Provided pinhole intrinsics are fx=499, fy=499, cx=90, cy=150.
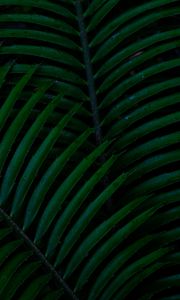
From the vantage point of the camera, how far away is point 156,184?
4.40 ft

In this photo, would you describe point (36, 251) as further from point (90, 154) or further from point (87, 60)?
point (87, 60)

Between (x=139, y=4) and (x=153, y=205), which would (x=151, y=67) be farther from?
(x=153, y=205)

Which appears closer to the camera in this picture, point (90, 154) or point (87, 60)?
point (90, 154)

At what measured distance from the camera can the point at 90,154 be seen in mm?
1238

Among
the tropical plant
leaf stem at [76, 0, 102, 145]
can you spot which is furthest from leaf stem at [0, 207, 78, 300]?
leaf stem at [76, 0, 102, 145]

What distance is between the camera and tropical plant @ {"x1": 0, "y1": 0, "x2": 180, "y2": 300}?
4.00 feet

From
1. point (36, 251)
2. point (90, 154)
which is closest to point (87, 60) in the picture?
point (90, 154)

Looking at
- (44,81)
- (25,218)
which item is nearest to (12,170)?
(25,218)

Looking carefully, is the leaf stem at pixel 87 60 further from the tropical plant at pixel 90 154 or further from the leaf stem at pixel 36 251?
the leaf stem at pixel 36 251

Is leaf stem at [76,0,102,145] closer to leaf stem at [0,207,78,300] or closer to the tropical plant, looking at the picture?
the tropical plant

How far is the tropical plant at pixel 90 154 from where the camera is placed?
1.22 m

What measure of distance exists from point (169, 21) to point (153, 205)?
0.57 m

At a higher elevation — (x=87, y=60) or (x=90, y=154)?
(x=87, y=60)

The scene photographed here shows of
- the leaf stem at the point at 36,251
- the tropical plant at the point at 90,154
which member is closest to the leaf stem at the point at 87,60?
the tropical plant at the point at 90,154
